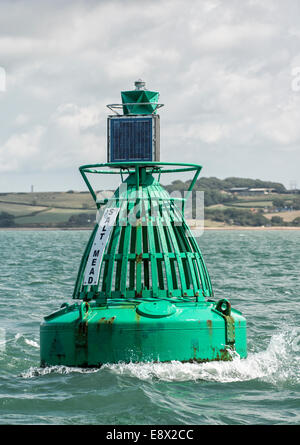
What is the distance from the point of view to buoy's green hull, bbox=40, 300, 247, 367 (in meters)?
Answer: 18.0

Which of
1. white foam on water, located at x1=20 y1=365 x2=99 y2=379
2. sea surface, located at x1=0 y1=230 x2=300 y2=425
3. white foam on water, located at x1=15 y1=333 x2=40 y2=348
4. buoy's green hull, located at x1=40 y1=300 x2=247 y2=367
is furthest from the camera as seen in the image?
white foam on water, located at x1=15 y1=333 x2=40 y2=348

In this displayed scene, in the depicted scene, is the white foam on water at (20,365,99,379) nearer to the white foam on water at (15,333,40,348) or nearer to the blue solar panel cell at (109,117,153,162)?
the blue solar panel cell at (109,117,153,162)

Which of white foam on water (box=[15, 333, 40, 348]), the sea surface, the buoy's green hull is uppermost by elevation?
the buoy's green hull

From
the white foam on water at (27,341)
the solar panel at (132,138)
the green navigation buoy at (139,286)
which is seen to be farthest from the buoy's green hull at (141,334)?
the white foam on water at (27,341)

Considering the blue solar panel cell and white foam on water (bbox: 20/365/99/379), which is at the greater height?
the blue solar panel cell

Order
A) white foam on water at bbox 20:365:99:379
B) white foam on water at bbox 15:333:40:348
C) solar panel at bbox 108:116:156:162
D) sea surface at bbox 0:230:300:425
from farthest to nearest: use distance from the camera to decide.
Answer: white foam on water at bbox 15:333:40:348
solar panel at bbox 108:116:156:162
white foam on water at bbox 20:365:99:379
sea surface at bbox 0:230:300:425

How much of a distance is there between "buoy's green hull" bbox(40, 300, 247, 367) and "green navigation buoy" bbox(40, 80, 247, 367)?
19mm

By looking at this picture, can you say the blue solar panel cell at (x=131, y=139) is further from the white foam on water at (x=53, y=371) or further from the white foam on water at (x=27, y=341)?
the white foam on water at (x=27, y=341)

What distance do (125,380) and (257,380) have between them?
8.89 ft

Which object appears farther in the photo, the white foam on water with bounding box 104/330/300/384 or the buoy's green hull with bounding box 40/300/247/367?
the white foam on water with bounding box 104/330/300/384

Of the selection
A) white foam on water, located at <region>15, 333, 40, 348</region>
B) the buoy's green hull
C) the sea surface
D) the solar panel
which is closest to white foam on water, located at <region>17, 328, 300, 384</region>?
the sea surface

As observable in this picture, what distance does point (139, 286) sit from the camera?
757 inches

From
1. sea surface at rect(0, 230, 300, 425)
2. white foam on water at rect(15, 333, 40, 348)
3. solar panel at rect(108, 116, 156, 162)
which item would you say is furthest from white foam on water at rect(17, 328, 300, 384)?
white foam on water at rect(15, 333, 40, 348)

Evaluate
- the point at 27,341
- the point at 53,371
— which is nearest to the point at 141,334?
the point at 53,371
